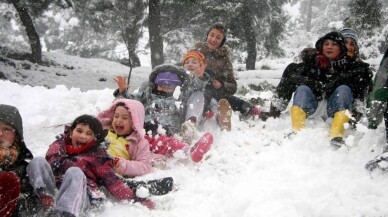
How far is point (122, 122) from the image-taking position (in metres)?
4.00

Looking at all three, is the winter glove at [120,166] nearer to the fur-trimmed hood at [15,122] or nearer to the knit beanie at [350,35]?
the fur-trimmed hood at [15,122]

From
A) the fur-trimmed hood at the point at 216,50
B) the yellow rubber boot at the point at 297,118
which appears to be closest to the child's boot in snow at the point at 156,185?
the yellow rubber boot at the point at 297,118

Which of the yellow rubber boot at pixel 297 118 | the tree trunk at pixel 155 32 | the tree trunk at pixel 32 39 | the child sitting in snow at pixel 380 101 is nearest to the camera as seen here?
the child sitting in snow at pixel 380 101

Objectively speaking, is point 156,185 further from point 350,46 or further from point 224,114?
point 350,46

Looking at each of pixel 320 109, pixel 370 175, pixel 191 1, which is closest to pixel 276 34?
pixel 191 1

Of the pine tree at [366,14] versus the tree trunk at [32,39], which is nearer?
the tree trunk at [32,39]

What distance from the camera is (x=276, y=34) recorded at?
14.5 m

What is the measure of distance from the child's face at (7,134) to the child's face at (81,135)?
49cm

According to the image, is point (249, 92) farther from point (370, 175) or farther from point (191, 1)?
point (370, 175)

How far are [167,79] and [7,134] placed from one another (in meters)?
2.49

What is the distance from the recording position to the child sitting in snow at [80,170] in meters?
2.67

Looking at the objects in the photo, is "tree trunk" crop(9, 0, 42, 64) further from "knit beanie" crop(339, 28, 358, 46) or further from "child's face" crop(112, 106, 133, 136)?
"knit beanie" crop(339, 28, 358, 46)

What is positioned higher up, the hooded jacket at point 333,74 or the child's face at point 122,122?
the hooded jacket at point 333,74

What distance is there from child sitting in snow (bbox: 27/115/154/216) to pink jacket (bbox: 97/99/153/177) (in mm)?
334
